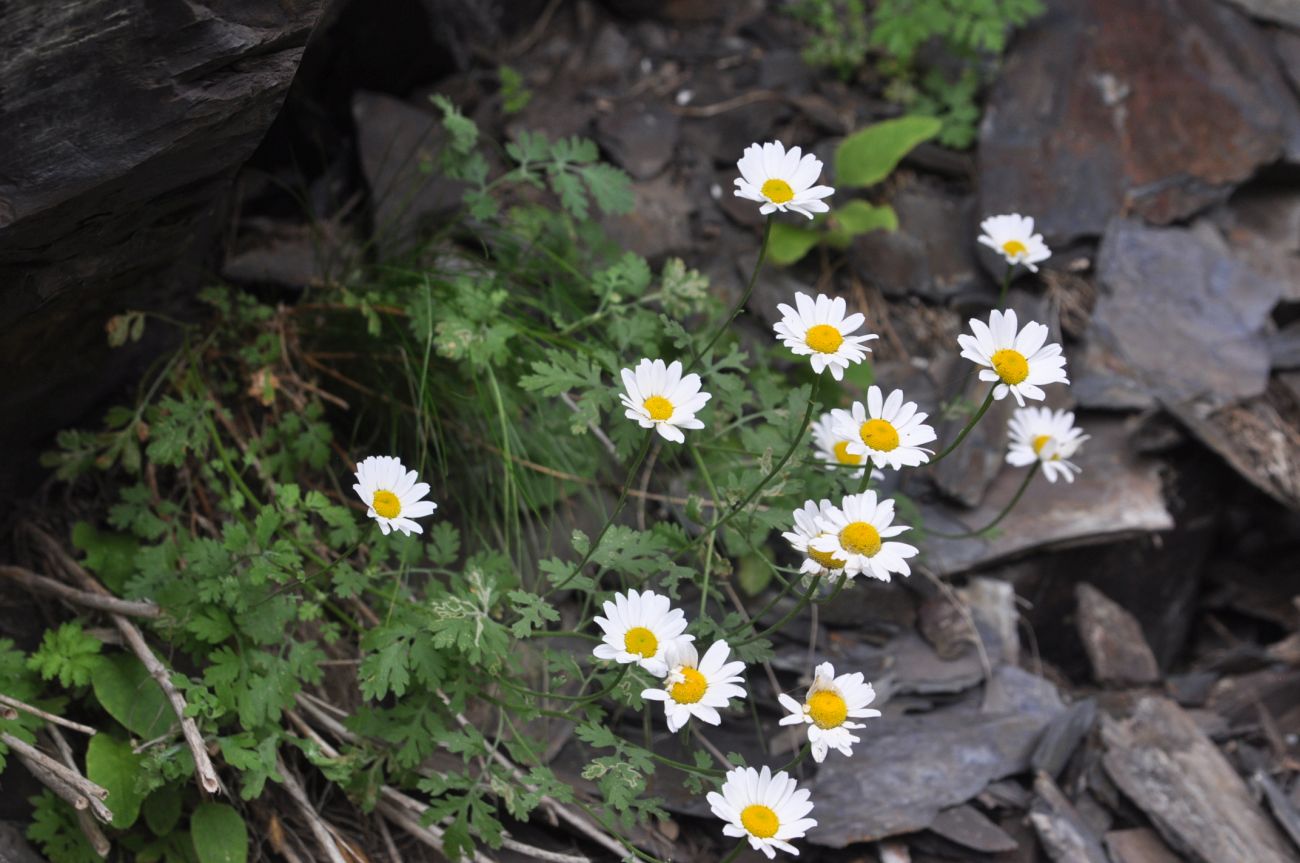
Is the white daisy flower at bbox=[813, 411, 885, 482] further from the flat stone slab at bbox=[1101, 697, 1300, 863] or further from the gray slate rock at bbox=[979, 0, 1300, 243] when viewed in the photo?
the gray slate rock at bbox=[979, 0, 1300, 243]

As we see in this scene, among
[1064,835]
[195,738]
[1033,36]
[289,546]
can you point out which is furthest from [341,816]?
[1033,36]

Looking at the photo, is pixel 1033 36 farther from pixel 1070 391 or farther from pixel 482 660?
pixel 482 660


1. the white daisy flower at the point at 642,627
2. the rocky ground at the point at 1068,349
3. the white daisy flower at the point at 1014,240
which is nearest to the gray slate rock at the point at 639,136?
→ the rocky ground at the point at 1068,349

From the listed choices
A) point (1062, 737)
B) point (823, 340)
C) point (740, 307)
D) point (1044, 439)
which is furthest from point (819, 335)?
point (1062, 737)

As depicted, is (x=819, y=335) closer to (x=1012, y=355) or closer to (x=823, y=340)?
(x=823, y=340)

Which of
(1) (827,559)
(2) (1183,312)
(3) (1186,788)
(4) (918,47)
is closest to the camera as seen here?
(1) (827,559)

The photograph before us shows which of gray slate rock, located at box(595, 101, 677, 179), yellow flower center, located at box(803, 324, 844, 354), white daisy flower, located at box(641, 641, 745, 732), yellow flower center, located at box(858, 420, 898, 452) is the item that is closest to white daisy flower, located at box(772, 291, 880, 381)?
yellow flower center, located at box(803, 324, 844, 354)

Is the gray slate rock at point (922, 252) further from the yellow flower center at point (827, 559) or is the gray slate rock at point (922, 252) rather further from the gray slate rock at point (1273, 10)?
the yellow flower center at point (827, 559)
